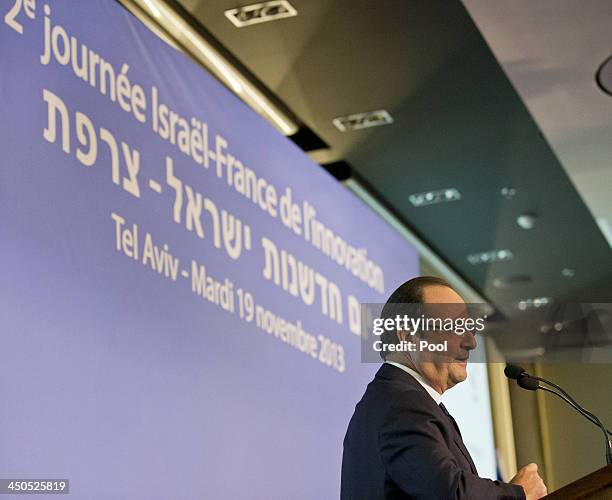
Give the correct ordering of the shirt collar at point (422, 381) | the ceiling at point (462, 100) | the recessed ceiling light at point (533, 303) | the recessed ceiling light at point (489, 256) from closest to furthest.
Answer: the shirt collar at point (422, 381), the ceiling at point (462, 100), the recessed ceiling light at point (489, 256), the recessed ceiling light at point (533, 303)

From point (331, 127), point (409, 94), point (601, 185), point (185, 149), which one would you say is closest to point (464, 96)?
point (409, 94)

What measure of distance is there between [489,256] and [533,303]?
4.04 feet

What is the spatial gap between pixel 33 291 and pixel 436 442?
1548mm

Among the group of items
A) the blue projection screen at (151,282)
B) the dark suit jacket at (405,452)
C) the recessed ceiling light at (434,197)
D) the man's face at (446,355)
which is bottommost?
the dark suit jacket at (405,452)

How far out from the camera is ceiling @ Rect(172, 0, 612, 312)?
4887mm

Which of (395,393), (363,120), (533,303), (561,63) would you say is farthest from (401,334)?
(533,303)

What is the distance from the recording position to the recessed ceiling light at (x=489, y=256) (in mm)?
7953

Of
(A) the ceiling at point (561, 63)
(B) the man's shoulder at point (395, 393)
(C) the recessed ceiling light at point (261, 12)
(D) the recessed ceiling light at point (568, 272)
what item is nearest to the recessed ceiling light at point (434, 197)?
(A) the ceiling at point (561, 63)

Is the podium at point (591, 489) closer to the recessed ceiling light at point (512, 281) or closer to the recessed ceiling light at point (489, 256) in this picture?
the recessed ceiling light at point (489, 256)

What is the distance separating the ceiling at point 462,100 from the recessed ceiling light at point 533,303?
114cm

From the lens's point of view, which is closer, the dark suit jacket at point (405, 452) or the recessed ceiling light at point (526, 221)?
the dark suit jacket at point (405, 452)

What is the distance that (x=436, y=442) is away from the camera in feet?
6.77

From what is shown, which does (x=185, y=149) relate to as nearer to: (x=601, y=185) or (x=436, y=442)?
(x=436, y=442)

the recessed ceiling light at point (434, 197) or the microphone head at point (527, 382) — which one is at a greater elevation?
the recessed ceiling light at point (434, 197)
